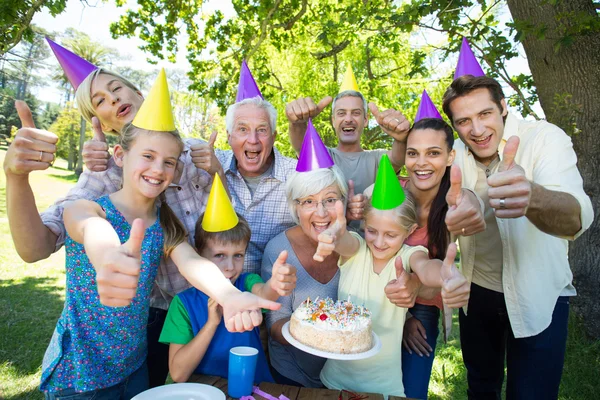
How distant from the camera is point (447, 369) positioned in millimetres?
4574

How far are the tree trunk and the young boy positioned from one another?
3399 mm

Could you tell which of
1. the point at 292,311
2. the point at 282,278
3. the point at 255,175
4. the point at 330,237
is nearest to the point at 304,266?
the point at 292,311

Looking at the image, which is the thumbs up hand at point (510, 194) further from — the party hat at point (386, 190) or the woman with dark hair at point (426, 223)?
the woman with dark hair at point (426, 223)

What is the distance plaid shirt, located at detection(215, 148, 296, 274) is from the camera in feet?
9.10

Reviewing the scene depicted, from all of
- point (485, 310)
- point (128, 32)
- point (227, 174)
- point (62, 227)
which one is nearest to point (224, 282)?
point (62, 227)

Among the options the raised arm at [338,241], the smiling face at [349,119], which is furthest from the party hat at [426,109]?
the raised arm at [338,241]

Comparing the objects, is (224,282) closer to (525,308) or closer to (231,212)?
(231,212)

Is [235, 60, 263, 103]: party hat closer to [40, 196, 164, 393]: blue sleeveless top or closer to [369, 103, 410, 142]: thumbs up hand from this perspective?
[369, 103, 410, 142]: thumbs up hand

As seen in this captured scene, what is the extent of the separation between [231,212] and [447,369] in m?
3.62

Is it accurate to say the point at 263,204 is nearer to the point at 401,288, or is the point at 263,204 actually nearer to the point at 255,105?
the point at 255,105

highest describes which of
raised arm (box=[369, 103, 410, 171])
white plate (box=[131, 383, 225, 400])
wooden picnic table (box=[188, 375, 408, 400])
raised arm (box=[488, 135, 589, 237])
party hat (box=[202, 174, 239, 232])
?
raised arm (box=[369, 103, 410, 171])

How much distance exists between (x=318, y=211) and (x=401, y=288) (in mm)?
639

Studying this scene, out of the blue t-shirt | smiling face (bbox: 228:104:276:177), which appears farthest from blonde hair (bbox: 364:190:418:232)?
the blue t-shirt

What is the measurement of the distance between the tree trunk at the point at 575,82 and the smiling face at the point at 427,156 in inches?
85.1
